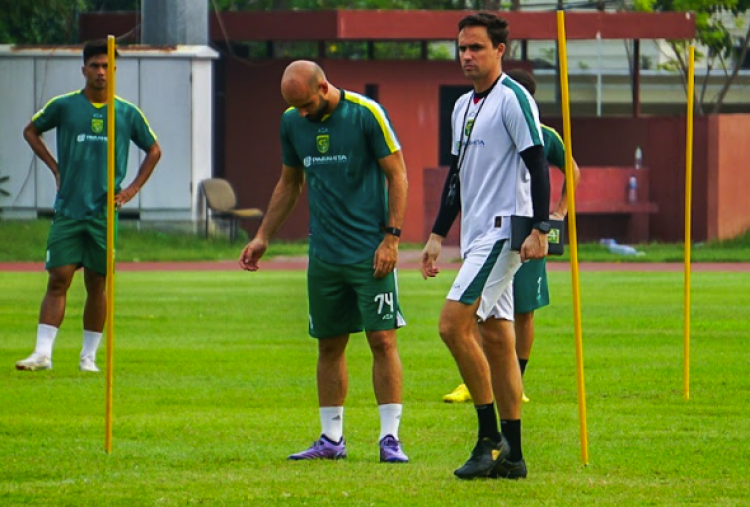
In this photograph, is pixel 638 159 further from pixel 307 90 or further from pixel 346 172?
pixel 307 90

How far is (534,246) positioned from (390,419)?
57.1 inches

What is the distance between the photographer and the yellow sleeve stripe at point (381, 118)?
972 cm

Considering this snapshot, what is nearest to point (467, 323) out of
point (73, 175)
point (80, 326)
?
point (73, 175)

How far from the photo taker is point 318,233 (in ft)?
32.5

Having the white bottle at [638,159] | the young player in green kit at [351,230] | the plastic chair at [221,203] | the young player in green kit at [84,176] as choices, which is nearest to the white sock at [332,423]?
the young player in green kit at [351,230]

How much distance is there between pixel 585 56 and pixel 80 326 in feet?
163

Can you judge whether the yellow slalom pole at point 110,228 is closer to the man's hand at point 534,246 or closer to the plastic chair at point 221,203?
the man's hand at point 534,246

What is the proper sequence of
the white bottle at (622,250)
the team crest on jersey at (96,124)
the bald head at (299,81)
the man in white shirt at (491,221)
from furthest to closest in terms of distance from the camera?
the white bottle at (622,250), the team crest on jersey at (96,124), the bald head at (299,81), the man in white shirt at (491,221)

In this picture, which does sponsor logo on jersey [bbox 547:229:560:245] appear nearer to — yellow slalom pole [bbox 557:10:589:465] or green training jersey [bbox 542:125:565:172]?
yellow slalom pole [bbox 557:10:589:465]

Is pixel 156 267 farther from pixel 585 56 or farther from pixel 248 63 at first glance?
pixel 585 56

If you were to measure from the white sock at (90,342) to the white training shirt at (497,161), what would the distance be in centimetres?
561

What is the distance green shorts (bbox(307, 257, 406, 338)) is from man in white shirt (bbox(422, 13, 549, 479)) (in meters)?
0.77

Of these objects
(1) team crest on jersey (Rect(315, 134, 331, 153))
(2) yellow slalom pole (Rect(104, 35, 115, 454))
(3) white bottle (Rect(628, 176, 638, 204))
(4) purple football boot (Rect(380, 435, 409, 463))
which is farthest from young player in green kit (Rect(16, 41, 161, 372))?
(3) white bottle (Rect(628, 176, 638, 204))

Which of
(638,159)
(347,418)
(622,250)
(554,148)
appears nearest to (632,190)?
(638,159)
